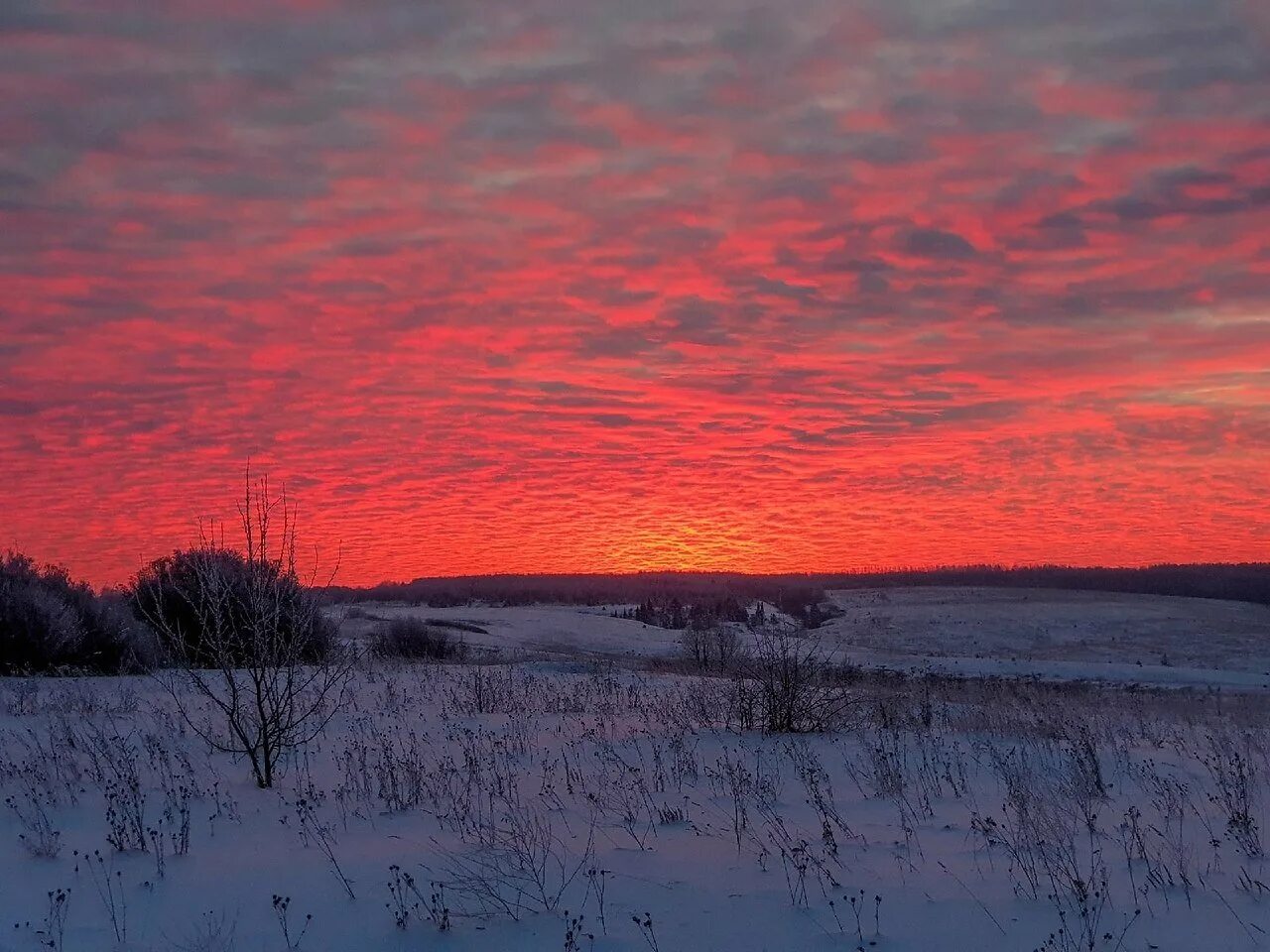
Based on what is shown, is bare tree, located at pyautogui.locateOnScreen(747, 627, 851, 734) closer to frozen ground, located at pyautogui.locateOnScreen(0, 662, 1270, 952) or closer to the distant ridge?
frozen ground, located at pyautogui.locateOnScreen(0, 662, 1270, 952)

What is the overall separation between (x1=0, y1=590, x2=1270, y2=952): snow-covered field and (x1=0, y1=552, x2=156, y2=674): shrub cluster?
334 inches

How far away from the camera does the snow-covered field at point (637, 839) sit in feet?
18.4

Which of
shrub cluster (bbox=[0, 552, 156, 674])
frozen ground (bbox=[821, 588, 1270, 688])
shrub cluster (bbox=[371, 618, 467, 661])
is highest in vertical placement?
shrub cluster (bbox=[0, 552, 156, 674])

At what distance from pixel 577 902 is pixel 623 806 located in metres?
2.28

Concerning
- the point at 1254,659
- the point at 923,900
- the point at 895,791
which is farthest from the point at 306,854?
the point at 1254,659

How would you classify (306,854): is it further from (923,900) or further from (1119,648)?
(1119,648)

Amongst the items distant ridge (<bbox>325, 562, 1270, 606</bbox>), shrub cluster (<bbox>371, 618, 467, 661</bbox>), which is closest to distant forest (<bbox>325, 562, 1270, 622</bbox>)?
distant ridge (<bbox>325, 562, 1270, 606</bbox>)

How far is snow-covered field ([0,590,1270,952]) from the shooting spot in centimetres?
560

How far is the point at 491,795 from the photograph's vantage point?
791 centimetres

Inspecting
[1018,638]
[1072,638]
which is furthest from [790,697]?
[1072,638]

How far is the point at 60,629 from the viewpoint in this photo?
21.0 meters

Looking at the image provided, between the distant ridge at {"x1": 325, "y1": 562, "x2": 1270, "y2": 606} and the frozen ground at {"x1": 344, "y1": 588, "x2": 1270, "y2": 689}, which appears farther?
the distant ridge at {"x1": 325, "y1": 562, "x2": 1270, "y2": 606}

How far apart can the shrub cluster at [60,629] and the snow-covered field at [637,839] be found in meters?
8.48

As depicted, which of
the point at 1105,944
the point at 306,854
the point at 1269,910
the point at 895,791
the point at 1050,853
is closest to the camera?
the point at 1105,944
